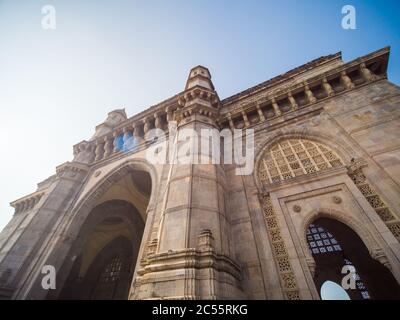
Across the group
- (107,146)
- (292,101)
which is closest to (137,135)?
(107,146)

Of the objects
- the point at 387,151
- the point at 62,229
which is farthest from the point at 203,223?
the point at 62,229

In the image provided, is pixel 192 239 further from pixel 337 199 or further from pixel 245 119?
pixel 245 119

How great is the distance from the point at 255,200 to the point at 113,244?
11.7m

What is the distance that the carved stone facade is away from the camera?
13.7 ft

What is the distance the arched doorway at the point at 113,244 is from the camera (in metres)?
11.0

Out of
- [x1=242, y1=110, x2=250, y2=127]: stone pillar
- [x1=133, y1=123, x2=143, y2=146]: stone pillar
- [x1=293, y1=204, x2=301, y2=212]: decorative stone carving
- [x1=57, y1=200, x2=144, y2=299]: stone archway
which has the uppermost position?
[x1=133, y1=123, x2=143, y2=146]: stone pillar

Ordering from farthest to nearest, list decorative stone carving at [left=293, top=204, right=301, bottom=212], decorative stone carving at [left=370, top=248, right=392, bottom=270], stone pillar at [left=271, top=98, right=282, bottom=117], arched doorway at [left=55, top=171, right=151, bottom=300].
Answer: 1. arched doorway at [left=55, top=171, right=151, bottom=300]
2. stone pillar at [left=271, top=98, right=282, bottom=117]
3. decorative stone carving at [left=293, top=204, right=301, bottom=212]
4. decorative stone carving at [left=370, top=248, right=392, bottom=270]

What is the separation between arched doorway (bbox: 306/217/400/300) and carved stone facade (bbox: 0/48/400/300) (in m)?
0.04

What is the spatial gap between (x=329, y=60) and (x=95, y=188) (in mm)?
12630

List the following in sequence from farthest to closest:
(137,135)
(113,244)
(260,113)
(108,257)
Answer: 1. (113,244)
2. (108,257)
3. (137,135)
4. (260,113)

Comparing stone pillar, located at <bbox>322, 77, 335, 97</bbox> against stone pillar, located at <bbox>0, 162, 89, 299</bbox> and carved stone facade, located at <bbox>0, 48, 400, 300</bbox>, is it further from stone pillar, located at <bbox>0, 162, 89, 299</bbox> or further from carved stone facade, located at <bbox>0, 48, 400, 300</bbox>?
stone pillar, located at <bbox>0, 162, 89, 299</bbox>

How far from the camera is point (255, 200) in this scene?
5.91 m

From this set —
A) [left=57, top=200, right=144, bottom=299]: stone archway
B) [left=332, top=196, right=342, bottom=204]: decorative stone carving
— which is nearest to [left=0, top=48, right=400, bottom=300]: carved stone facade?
[left=332, top=196, right=342, bottom=204]: decorative stone carving
